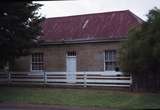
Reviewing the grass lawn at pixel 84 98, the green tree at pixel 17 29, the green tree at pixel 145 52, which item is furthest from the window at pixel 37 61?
the green tree at pixel 145 52

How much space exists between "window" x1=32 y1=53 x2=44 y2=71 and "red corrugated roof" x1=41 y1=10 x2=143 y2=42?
142 cm

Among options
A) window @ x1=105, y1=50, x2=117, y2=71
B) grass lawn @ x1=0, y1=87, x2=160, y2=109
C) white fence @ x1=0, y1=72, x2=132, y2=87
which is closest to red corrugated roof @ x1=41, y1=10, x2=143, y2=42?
window @ x1=105, y1=50, x2=117, y2=71

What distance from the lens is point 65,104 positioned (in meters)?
20.1

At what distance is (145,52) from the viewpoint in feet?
65.9

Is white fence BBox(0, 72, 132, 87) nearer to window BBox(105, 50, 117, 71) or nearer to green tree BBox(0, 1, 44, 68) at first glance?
window BBox(105, 50, 117, 71)

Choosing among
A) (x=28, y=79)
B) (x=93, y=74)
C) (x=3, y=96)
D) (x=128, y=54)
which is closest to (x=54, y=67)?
(x=28, y=79)

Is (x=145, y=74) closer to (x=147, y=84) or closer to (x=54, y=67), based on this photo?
(x=147, y=84)

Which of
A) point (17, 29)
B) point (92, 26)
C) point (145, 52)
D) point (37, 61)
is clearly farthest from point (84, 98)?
point (37, 61)

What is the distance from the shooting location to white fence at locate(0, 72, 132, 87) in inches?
989

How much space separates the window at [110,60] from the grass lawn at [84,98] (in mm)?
4736

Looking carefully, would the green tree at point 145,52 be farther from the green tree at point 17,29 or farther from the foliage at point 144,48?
the green tree at point 17,29

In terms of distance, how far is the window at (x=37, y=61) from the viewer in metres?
30.5

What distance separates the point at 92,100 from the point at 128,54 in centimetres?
323

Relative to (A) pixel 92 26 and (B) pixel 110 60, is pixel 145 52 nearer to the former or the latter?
(B) pixel 110 60
